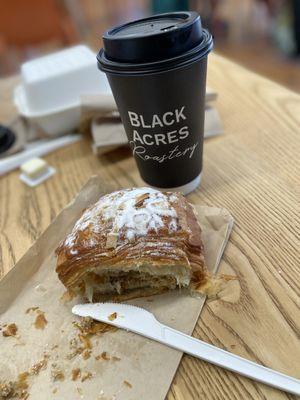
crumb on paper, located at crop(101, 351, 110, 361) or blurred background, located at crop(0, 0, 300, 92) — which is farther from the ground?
crumb on paper, located at crop(101, 351, 110, 361)

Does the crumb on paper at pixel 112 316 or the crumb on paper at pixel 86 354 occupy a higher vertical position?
the crumb on paper at pixel 112 316

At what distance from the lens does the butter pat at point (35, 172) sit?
2.62 feet

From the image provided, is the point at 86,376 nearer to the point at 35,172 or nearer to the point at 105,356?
the point at 105,356

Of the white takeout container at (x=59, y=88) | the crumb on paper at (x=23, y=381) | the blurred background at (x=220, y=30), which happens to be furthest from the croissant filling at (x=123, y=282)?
the blurred background at (x=220, y=30)

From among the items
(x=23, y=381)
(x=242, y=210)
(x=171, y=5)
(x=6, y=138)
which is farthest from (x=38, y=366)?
(x=171, y=5)

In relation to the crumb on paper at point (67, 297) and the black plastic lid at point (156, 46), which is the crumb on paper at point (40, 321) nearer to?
the crumb on paper at point (67, 297)

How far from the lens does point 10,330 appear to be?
51cm

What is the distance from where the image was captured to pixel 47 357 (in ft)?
1.58

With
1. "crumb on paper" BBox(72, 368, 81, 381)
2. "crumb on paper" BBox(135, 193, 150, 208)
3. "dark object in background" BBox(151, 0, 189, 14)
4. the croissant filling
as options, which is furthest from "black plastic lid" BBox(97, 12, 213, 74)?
"dark object in background" BBox(151, 0, 189, 14)

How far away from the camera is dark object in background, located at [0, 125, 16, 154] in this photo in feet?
2.88

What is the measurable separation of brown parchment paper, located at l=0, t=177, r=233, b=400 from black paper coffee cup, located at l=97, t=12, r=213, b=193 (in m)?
0.11

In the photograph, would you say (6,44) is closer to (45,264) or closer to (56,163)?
(56,163)

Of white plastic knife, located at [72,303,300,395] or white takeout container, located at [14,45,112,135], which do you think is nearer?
white plastic knife, located at [72,303,300,395]

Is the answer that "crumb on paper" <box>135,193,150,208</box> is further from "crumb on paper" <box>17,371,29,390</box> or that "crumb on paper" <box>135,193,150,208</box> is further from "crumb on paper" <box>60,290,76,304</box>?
"crumb on paper" <box>17,371,29,390</box>
